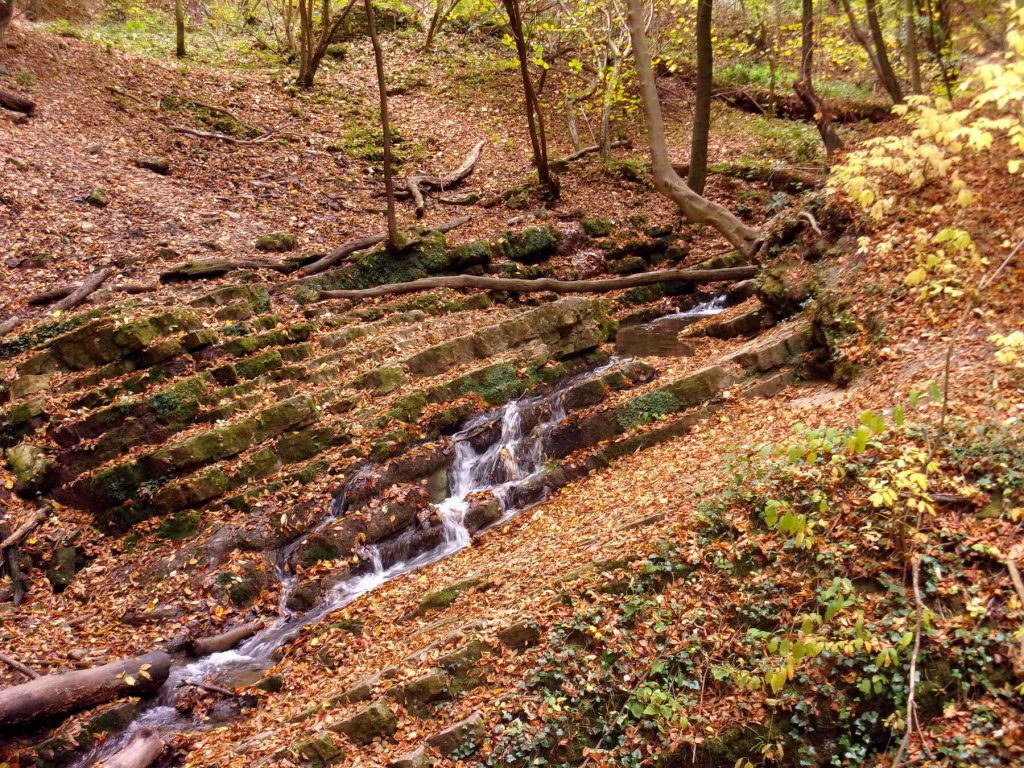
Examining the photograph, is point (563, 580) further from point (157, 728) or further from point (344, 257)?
point (344, 257)

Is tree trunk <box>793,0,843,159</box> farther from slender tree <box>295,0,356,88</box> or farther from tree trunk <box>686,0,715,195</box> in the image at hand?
slender tree <box>295,0,356,88</box>

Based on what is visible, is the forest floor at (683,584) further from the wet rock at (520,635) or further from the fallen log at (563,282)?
the fallen log at (563,282)

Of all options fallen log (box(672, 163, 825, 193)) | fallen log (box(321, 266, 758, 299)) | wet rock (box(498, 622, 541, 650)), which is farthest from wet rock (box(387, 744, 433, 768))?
fallen log (box(672, 163, 825, 193))

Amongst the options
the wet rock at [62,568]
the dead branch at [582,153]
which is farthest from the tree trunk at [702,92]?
the wet rock at [62,568]

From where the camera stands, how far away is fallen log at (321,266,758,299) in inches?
532

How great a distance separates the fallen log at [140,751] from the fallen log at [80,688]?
0.59m

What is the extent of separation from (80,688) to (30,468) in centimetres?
396

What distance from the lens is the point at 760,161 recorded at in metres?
19.0

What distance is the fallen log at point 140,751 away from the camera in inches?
228

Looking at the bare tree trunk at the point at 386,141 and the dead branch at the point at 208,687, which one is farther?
the bare tree trunk at the point at 386,141

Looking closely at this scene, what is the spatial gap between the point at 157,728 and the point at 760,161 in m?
19.5

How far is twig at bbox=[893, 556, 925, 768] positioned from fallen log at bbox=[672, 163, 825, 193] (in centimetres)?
1403

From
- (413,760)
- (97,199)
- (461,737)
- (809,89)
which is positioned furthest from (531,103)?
(413,760)

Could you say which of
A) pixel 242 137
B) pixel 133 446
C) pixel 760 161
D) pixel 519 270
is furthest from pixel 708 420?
pixel 242 137
